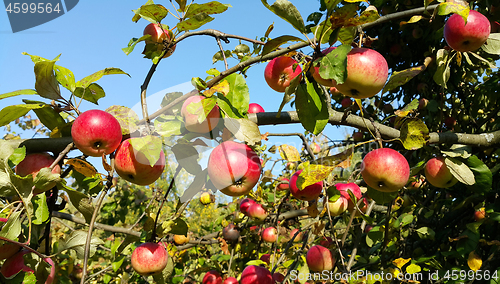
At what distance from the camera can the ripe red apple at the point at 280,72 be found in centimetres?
135

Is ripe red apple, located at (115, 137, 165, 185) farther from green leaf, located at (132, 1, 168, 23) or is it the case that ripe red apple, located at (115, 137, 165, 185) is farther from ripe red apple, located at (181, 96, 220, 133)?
green leaf, located at (132, 1, 168, 23)

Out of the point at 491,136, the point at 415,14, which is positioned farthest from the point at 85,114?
the point at 491,136

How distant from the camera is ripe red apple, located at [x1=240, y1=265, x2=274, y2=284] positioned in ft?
5.75

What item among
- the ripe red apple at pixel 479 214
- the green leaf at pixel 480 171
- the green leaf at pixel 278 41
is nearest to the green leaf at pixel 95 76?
the green leaf at pixel 278 41

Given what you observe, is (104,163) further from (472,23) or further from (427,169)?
(472,23)

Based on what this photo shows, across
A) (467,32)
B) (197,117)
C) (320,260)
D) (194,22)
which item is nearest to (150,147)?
(197,117)

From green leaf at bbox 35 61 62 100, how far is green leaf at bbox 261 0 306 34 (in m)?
0.69

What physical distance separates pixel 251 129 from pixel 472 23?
3.89ft

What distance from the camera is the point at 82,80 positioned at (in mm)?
1090

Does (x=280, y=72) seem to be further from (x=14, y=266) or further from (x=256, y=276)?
(x=14, y=266)

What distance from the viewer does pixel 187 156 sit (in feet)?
3.43

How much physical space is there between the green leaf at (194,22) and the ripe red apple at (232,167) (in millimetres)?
390

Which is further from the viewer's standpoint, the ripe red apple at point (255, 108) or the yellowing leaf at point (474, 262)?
the yellowing leaf at point (474, 262)

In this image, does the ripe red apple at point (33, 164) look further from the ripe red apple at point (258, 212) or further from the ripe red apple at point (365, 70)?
the ripe red apple at point (258, 212)
